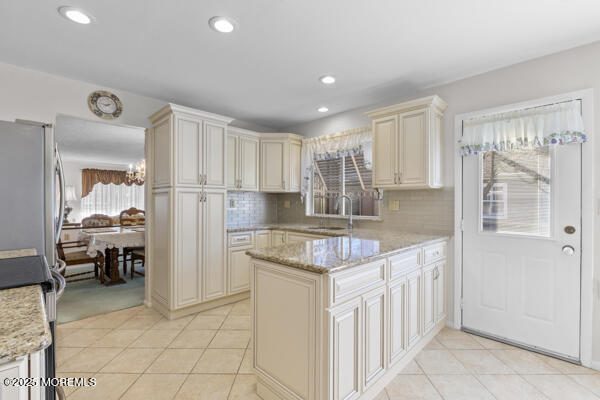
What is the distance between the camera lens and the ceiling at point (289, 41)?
175cm

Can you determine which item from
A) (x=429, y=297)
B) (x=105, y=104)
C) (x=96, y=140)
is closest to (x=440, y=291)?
(x=429, y=297)

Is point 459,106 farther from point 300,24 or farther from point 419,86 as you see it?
point 300,24

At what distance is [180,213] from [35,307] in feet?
7.26

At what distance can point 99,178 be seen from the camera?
808 cm

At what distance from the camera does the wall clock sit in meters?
2.84

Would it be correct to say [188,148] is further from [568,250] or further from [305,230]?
[568,250]

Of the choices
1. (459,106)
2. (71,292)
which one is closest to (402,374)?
(459,106)

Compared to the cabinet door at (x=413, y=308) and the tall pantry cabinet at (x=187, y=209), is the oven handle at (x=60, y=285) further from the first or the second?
the cabinet door at (x=413, y=308)

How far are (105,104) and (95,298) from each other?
244cm

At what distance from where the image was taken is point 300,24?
6.26 ft

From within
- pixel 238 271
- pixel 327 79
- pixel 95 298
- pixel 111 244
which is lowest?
pixel 95 298

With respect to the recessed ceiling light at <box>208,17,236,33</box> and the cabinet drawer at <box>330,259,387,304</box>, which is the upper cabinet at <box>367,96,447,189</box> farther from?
the recessed ceiling light at <box>208,17,236,33</box>

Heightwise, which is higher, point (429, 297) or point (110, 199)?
point (110, 199)

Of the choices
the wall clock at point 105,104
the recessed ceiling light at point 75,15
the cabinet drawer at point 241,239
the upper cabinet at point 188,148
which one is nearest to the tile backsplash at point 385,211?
the cabinet drawer at point 241,239
